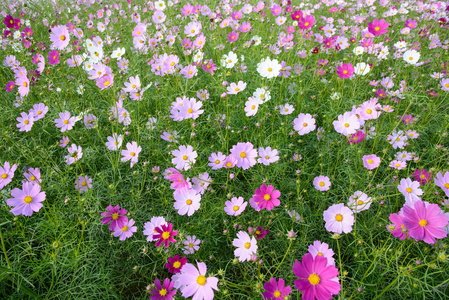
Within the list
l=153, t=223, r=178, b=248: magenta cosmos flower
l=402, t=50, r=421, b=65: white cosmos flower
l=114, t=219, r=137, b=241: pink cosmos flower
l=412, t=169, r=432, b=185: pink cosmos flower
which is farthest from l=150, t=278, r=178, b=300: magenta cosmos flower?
l=402, t=50, r=421, b=65: white cosmos flower

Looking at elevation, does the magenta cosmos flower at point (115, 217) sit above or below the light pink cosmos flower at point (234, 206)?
above

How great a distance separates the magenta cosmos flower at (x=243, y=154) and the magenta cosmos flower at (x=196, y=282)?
513 mm

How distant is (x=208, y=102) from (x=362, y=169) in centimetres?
113

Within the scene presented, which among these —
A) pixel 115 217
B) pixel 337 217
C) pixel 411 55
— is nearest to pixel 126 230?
pixel 115 217

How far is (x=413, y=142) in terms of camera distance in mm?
1524

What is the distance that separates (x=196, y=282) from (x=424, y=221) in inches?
28.2

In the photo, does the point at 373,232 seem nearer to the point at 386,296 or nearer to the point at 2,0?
the point at 386,296

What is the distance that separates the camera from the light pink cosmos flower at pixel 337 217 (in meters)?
0.99

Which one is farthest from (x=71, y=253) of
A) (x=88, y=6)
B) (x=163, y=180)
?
(x=88, y=6)

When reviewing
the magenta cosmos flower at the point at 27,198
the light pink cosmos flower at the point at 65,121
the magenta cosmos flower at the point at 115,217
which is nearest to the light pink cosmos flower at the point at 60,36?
the light pink cosmos flower at the point at 65,121

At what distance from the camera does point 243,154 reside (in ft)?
3.89

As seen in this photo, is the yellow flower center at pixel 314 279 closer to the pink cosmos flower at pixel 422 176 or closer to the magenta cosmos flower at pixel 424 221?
the magenta cosmos flower at pixel 424 221

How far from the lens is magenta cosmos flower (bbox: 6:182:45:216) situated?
0.98 m

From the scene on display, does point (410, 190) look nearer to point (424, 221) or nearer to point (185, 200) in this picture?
point (424, 221)
